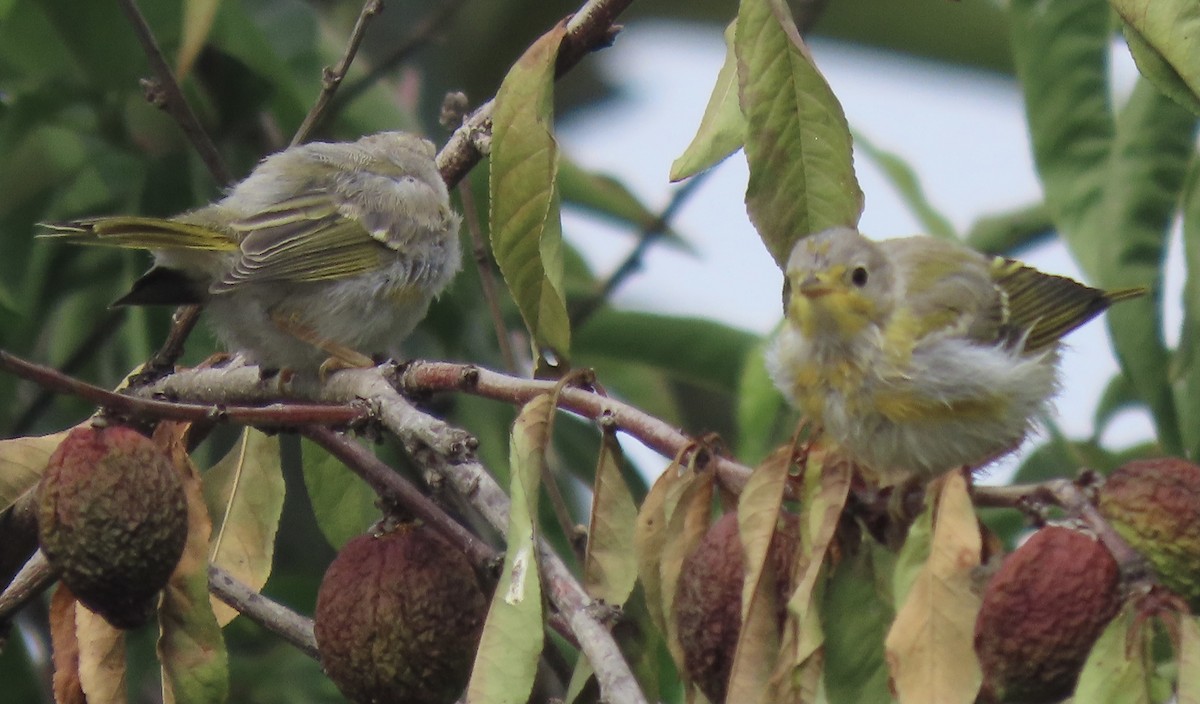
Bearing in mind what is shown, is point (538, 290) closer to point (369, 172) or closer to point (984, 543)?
point (984, 543)

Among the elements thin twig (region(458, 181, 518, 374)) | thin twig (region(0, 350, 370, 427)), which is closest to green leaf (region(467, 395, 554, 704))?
thin twig (region(0, 350, 370, 427))

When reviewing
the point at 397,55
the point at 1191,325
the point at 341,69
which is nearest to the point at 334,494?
the point at 341,69

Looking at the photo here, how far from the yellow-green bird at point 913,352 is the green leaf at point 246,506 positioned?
85 cm

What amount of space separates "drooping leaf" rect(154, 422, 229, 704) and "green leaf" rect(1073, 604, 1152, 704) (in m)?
1.01

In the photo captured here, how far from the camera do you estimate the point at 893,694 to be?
1.73 metres

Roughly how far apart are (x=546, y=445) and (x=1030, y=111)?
123cm

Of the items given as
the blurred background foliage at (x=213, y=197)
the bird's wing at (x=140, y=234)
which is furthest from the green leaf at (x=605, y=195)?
the bird's wing at (x=140, y=234)

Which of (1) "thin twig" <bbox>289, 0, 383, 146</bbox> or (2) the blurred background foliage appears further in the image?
(2) the blurred background foliage

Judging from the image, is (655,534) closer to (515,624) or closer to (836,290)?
(515,624)

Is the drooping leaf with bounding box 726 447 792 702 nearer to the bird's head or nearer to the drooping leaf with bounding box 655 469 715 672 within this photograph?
the drooping leaf with bounding box 655 469 715 672

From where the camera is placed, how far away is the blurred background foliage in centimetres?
341

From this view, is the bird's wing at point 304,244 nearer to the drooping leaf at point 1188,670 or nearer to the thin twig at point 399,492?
the thin twig at point 399,492

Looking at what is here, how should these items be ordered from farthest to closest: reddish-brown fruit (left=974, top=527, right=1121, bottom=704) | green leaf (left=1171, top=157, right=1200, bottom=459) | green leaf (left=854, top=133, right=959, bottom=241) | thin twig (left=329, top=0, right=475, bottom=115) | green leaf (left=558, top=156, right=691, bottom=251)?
1. green leaf (left=854, top=133, right=959, bottom=241)
2. green leaf (left=558, top=156, right=691, bottom=251)
3. thin twig (left=329, top=0, right=475, bottom=115)
4. green leaf (left=1171, top=157, right=1200, bottom=459)
5. reddish-brown fruit (left=974, top=527, right=1121, bottom=704)

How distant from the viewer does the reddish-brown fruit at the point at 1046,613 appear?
5.12 feet
